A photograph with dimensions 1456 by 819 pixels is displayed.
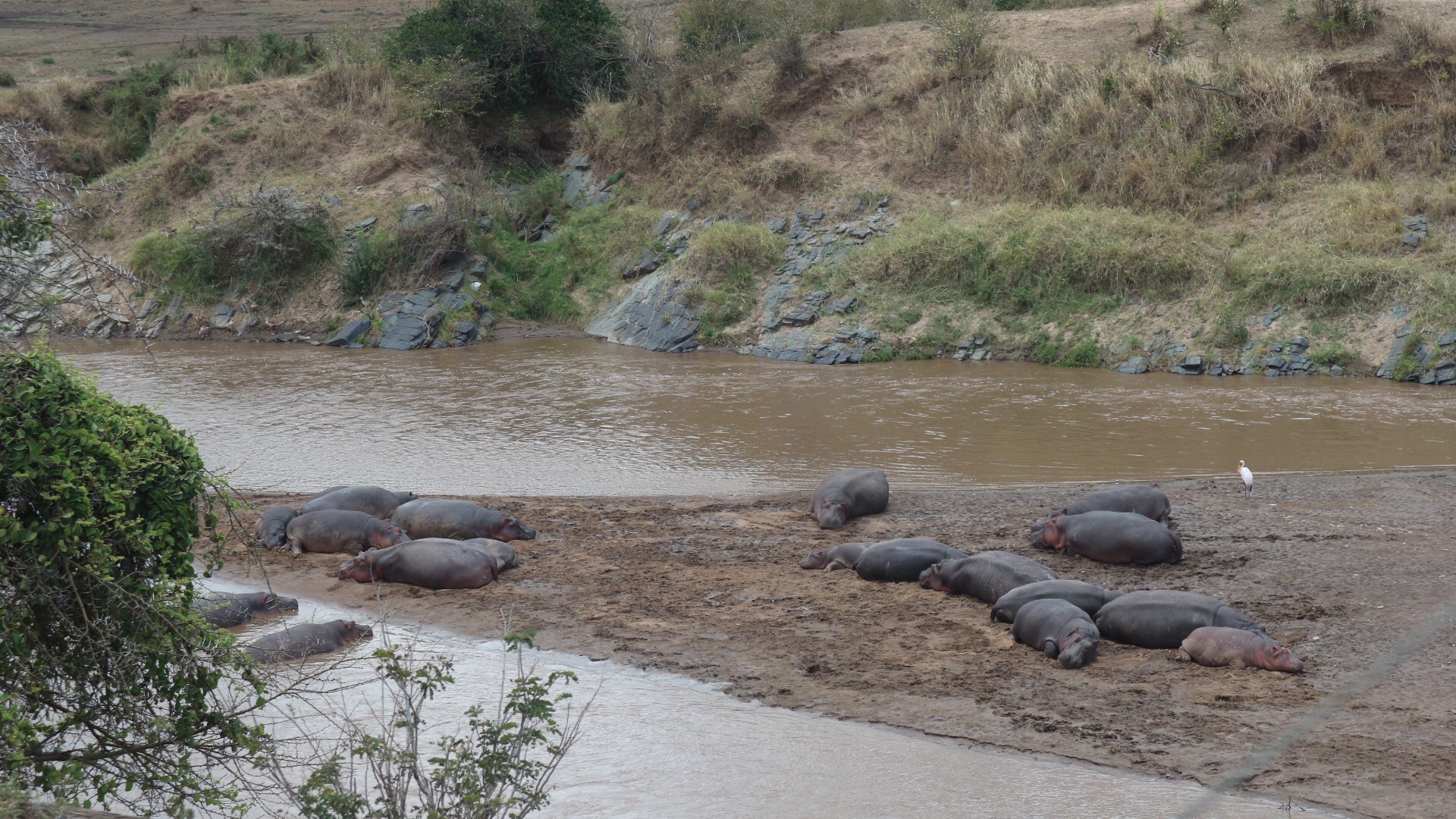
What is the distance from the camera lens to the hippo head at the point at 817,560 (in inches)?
340

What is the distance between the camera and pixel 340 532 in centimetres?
929

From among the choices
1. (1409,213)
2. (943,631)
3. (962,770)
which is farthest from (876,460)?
(1409,213)

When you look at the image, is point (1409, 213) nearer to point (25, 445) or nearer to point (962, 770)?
point (962, 770)

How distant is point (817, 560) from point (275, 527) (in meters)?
4.35

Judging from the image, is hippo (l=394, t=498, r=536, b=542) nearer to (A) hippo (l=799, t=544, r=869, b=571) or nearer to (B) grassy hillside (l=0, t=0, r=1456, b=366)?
(A) hippo (l=799, t=544, r=869, b=571)

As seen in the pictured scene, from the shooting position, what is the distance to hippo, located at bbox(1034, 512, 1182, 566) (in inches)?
333

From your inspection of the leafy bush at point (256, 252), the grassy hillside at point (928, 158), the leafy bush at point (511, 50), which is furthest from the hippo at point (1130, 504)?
the leafy bush at point (511, 50)

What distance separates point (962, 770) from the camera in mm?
5598

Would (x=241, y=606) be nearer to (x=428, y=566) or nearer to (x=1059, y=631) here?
(x=428, y=566)

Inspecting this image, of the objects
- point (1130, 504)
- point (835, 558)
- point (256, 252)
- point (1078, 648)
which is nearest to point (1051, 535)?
point (1130, 504)

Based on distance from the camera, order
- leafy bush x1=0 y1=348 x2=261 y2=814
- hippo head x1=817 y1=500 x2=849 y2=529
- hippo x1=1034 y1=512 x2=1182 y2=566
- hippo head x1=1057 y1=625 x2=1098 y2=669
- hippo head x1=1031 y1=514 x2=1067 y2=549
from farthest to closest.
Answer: hippo head x1=817 y1=500 x2=849 y2=529 < hippo head x1=1031 y1=514 x2=1067 y2=549 < hippo x1=1034 y1=512 x2=1182 y2=566 < hippo head x1=1057 y1=625 x2=1098 y2=669 < leafy bush x1=0 y1=348 x2=261 y2=814

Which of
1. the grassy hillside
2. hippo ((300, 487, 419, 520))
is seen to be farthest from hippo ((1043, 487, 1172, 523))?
the grassy hillside

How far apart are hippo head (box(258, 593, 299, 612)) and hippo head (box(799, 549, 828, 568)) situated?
139 inches

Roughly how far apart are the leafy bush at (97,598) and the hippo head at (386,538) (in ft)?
13.0
